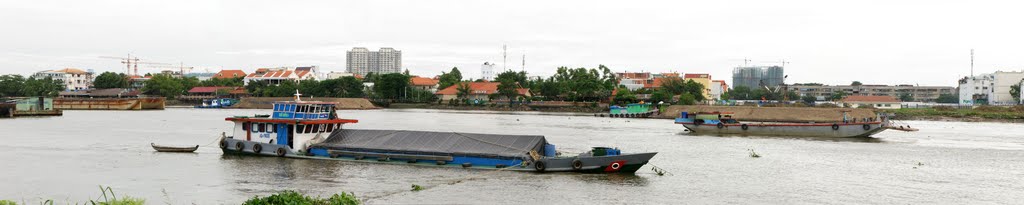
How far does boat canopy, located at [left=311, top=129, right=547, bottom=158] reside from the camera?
29339 mm

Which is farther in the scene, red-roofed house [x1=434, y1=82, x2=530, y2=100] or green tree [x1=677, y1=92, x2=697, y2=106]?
red-roofed house [x1=434, y1=82, x2=530, y2=100]

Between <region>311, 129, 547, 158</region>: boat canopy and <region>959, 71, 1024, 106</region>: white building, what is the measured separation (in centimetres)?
11893

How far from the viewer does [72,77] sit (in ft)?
617

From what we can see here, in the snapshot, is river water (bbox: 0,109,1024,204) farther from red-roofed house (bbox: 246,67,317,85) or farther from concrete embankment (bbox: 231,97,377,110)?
red-roofed house (bbox: 246,67,317,85)

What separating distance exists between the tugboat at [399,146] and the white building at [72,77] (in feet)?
570

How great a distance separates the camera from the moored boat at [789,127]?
53.2 m

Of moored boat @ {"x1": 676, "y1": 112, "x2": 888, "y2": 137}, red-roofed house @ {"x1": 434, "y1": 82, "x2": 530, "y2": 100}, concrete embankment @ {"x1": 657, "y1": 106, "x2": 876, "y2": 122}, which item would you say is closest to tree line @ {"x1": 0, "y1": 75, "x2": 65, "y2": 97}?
red-roofed house @ {"x1": 434, "y1": 82, "x2": 530, "y2": 100}

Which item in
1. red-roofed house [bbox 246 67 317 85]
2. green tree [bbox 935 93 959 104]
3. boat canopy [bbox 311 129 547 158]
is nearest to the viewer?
boat canopy [bbox 311 129 547 158]

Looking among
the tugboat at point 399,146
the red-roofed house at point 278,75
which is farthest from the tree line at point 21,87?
the tugboat at point 399,146

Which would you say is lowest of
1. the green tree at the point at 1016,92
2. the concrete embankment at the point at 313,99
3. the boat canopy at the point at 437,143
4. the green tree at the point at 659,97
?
the boat canopy at the point at 437,143

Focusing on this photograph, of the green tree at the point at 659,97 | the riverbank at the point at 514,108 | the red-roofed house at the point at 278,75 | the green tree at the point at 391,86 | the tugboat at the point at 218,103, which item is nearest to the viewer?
the green tree at the point at 659,97

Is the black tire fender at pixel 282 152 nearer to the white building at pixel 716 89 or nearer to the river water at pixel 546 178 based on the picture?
the river water at pixel 546 178

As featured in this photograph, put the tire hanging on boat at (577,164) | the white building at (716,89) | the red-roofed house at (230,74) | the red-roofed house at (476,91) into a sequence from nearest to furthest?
the tire hanging on boat at (577,164)
the red-roofed house at (476,91)
the white building at (716,89)
the red-roofed house at (230,74)

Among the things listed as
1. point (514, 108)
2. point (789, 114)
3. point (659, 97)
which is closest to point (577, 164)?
point (789, 114)
